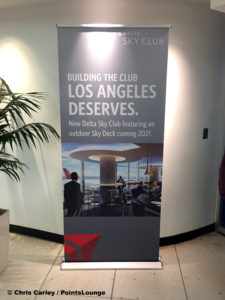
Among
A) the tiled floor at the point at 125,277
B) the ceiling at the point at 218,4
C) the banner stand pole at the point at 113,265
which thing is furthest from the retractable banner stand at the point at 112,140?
the ceiling at the point at 218,4

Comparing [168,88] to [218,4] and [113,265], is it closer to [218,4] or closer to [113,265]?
[218,4]

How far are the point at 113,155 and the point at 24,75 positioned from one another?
1.20 m

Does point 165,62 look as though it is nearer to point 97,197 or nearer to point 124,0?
point 124,0

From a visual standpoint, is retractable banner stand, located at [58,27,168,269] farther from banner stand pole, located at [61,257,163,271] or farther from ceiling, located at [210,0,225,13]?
ceiling, located at [210,0,225,13]

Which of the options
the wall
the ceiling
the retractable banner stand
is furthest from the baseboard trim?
the ceiling

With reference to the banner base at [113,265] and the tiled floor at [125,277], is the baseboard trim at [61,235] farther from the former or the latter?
the banner base at [113,265]

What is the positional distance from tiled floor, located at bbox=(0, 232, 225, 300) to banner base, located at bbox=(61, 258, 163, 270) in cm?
3

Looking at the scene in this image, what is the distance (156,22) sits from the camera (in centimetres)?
228

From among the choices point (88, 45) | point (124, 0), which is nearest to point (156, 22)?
point (124, 0)

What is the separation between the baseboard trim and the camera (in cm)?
270

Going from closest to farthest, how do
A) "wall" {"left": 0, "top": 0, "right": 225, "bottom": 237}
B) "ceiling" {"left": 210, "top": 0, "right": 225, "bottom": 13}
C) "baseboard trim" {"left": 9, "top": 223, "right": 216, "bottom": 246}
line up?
"ceiling" {"left": 210, "top": 0, "right": 225, "bottom": 13}
"wall" {"left": 0, "top": 0, "right": 225, "bottom": 237}
"baseboard trim" {"left": 9, "top": 223, "right": 216, "bottom": 246}

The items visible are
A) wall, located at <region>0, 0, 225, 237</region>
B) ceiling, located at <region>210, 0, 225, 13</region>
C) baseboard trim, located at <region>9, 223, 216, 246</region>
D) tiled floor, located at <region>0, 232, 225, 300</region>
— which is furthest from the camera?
baseboard trim, located at <region>9, 223, 216, 246</region>

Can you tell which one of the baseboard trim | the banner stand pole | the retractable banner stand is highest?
the retractable banner stand

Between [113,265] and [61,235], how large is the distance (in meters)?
0.68
